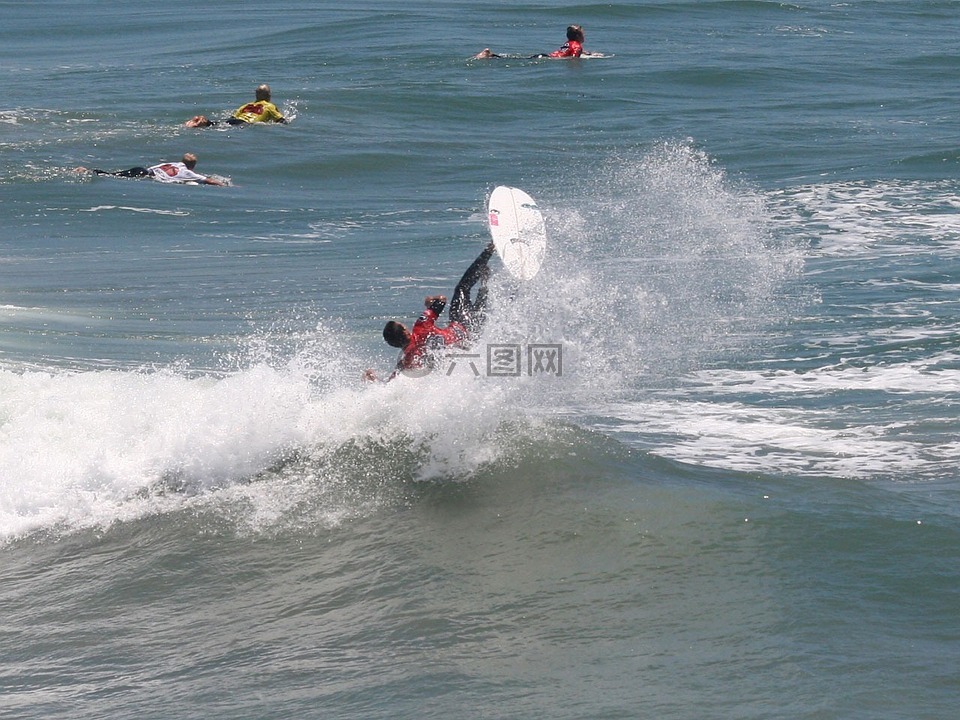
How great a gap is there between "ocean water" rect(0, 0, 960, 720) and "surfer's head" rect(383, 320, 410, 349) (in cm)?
42

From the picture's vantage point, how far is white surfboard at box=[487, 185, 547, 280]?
9977 millimetres

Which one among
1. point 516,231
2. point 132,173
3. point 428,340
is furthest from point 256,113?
point 428,340

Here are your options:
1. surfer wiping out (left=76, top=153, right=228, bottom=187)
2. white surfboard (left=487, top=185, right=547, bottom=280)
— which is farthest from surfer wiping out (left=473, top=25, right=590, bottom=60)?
white surfboard (left=487, top=185, right=547, bottom=280)

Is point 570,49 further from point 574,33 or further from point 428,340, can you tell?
point 428,340

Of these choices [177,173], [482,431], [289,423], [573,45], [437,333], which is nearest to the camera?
[437,333]

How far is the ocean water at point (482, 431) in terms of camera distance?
279 inches

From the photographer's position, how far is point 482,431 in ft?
31.9

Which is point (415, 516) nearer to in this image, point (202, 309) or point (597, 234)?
point (202, 309)

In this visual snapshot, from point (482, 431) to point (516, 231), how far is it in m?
1.54

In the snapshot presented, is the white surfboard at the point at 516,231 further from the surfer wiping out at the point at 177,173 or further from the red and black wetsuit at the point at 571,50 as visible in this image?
the red and black wetsuit at the point at 571,50

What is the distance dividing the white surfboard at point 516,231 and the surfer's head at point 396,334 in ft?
3.39

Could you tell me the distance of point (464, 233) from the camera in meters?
18.2

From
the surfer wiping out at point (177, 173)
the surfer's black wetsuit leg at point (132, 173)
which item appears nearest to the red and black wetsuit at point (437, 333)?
the surfer wiping out at point (177, 173)

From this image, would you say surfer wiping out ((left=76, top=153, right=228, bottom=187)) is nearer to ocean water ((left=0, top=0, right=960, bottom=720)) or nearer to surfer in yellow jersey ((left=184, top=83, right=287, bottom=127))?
ocean water ((left=0, top=0, right=960, bottom=720))
